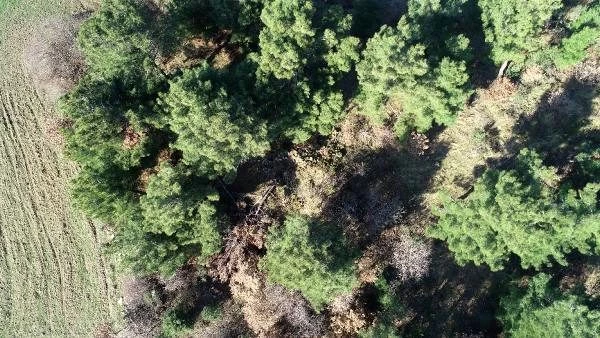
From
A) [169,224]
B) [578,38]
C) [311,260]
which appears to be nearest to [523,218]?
[311,260]

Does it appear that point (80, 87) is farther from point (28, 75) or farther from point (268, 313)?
point (268, 313)

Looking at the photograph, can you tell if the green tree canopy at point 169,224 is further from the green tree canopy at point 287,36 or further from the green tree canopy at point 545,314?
the green tree canopy at point 545,314

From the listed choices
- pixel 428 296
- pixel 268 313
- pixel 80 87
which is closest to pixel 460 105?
pixel 428 296

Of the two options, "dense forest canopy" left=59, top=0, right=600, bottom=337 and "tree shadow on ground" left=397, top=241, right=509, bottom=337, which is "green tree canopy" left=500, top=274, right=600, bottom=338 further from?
"tree shadow on ground" left=397, top=241, right=509, bottom=337

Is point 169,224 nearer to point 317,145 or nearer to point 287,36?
point 317,145

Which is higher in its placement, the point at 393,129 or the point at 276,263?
the point at 393,129
